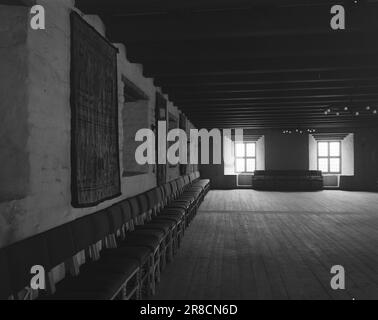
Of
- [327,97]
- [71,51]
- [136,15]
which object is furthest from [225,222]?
[71,51]

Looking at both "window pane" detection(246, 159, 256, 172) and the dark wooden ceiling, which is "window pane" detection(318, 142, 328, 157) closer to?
"window pane" detection(246, 159, 256, 172)

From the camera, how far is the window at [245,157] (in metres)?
16.0

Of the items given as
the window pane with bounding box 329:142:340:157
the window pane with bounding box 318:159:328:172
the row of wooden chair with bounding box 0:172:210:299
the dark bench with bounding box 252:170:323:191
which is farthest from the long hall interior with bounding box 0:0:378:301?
the window pane with bounding box 329:142:340:157

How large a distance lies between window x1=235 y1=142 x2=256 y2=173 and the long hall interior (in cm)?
786

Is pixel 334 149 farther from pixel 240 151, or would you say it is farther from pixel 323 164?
pixel 240 151

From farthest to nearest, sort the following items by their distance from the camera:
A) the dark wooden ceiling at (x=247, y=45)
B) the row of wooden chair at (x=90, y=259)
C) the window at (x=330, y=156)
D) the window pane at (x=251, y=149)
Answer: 1. the window pane at (x=251, y=149)
2. the window at (x=330, y=156)
3. the dark wooden ceiling at (x=247, y=45)
4. the row of wooden chair at (x=90, y=259)

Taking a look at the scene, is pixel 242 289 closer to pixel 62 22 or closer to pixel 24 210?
pixel 24 210

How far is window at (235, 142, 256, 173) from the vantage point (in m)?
16.0

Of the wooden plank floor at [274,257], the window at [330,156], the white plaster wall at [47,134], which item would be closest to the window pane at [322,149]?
the window at [330,156]

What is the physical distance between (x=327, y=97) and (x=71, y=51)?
20.0 ft

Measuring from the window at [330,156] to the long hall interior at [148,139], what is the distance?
7.87 m

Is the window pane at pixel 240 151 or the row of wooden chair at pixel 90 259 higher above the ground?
the window pane at pixel 240 151

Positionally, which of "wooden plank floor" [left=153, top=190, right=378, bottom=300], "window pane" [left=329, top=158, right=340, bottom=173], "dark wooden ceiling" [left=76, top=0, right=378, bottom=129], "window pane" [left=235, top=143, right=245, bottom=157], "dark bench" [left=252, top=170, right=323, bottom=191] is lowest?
"wooden plank floor" [left=153, top=190, right=378, bottom=300]

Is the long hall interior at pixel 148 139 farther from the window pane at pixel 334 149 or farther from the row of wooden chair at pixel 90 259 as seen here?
the window pane at pixel 334 149
